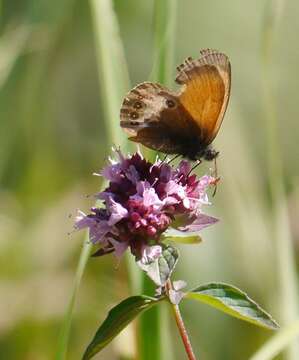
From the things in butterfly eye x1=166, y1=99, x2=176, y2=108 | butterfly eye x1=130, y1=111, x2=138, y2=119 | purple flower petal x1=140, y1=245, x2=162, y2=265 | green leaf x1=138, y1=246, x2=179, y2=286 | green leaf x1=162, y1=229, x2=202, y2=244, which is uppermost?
butterfly eye x1=166, y1=99, x2=176, y2=108

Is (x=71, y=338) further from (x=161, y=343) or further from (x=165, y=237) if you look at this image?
(x=165, y=237)

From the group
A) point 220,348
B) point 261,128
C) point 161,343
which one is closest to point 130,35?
point 261,128

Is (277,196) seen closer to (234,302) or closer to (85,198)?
(234,302)

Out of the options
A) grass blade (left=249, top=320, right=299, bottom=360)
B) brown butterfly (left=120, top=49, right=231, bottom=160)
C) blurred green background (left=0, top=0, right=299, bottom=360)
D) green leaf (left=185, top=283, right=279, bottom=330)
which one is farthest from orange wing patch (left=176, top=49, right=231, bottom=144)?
blurred green background (left=0, top=0, right=299, bottom=360)

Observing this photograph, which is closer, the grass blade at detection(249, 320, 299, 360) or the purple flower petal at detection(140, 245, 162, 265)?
the purple flower petal at detection(140, 245, 162, 265)

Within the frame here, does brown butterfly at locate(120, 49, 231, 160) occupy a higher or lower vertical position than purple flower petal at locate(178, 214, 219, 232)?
higher

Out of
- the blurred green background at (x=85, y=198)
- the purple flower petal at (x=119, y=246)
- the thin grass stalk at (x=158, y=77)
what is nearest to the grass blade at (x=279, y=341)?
the thin grass stalk at (x=158, y=77)

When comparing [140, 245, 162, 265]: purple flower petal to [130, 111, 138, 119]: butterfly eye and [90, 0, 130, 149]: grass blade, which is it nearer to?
[130, 111, 138, 119]: butterfly eye
